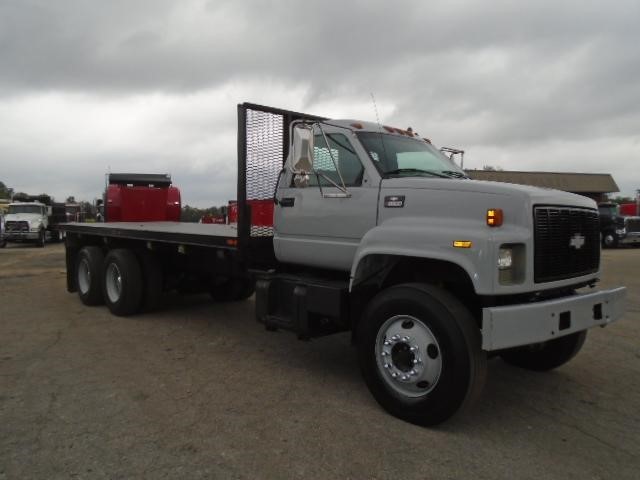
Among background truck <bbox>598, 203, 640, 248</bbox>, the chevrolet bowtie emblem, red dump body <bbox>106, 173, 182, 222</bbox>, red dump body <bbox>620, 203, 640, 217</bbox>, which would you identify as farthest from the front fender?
red dump body <bbox>620, 203, 640, 217</bbox>

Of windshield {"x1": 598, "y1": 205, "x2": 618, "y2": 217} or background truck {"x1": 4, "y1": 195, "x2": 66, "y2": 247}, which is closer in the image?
background truck {"x1": 4, "y1": 195, "x2": 66, "y2": 247}

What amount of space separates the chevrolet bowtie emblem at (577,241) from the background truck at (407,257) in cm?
2

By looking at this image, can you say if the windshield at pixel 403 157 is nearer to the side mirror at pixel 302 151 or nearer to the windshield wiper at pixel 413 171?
the windshield wiper at pixel 413 171

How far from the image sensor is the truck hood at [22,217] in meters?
26.3

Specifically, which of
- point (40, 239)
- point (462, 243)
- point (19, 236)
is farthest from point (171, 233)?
point (40, 239)

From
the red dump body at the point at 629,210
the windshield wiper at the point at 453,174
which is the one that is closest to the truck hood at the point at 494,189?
the windshield wiper at the point at 453,174

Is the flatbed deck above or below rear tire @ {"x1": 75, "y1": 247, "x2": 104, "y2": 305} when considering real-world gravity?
above

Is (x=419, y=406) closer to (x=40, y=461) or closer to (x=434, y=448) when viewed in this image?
(x=434, y=448)

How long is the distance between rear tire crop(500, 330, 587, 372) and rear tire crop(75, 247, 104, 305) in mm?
6321

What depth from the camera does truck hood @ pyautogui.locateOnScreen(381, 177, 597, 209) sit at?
3.84 meters

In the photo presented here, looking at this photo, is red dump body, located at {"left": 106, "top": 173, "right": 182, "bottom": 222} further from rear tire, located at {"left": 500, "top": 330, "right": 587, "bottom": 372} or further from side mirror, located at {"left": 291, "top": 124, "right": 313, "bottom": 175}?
rear tire, located at {"left": 500, "top": 330, "right": 587, "bottom": 372}

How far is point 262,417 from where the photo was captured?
13.4 feet

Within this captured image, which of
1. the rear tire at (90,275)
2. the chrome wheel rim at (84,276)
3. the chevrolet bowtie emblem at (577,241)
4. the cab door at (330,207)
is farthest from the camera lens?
the chrome wheel rim at (84,276)

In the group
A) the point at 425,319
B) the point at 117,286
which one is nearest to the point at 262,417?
the point at 425,319
